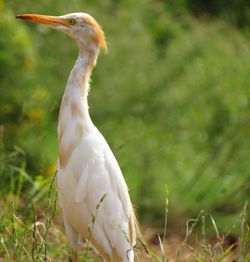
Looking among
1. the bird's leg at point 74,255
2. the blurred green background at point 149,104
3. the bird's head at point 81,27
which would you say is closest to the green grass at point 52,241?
the bird's leg at point 74,255

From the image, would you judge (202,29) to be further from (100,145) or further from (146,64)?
(100,145)

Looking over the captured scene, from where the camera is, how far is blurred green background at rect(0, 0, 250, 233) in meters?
6.97

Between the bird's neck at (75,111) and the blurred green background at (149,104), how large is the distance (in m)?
1.66

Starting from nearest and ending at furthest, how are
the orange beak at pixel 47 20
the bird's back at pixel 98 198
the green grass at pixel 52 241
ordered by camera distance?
the green grass at pixel 52 241 < the bird's back at pixel 98 198 < the orange beak at pixel 47 20

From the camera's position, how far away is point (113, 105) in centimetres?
811

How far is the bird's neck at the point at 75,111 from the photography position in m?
4.64

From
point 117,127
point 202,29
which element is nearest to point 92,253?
point 117,127

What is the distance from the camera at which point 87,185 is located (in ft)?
14.8

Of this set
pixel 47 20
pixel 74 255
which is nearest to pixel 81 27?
pixel 47 20

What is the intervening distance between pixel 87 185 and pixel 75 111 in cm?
43

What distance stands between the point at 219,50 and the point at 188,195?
2.20 m

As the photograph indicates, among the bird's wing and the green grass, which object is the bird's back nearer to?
the bird's wing

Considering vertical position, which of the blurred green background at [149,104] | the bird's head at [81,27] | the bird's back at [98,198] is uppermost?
the bird's head at [81,27]

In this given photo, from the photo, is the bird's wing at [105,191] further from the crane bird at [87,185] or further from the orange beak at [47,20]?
the orange beak at [47,20]
